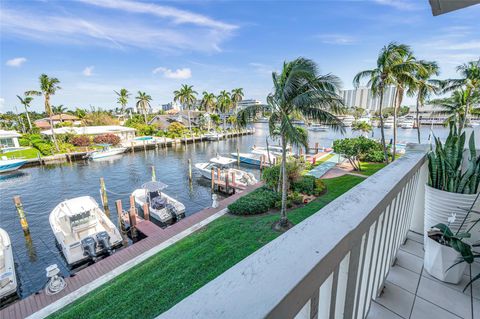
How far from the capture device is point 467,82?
1575 cm

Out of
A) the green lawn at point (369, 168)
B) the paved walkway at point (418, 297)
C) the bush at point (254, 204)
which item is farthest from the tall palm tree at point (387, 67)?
the paved walkway at point (418, 297)

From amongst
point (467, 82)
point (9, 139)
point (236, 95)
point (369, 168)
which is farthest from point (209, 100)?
point (467, 82)

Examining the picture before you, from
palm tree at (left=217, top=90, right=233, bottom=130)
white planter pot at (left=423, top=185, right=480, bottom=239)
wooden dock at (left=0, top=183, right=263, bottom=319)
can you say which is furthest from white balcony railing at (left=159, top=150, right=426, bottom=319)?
palm tree at (left=217, top=90, right=233, bottom=130)

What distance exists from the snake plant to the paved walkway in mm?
873

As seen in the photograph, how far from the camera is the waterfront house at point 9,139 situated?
27.6 metres

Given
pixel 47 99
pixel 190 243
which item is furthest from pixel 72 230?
pixel 47 99

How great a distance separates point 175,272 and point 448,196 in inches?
248

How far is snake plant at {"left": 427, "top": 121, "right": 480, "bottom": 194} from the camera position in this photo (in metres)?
2.17

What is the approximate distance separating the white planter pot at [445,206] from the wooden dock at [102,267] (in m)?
8.07

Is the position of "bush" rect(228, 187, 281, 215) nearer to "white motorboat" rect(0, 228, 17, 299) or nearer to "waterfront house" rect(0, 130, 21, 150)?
"white motorboat" rect(0, 228, 17, 299)

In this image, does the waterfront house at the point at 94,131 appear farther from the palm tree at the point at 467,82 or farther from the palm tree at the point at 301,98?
the palm tree at the point at 467,82

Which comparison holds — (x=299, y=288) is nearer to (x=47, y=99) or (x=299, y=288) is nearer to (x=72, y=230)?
(x=72, y=230)

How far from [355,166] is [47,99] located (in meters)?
31.3

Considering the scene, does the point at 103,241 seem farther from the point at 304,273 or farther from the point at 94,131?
the point at 94,131
